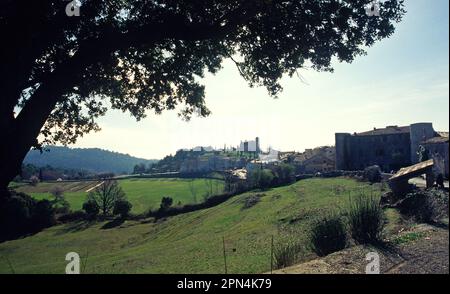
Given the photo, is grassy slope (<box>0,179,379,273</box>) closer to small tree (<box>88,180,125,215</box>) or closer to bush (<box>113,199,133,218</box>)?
bush (<box>113,199,133,218</box>)

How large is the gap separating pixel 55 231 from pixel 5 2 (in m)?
62.5

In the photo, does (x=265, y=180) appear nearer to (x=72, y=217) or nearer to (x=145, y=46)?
(x=72, y=217)

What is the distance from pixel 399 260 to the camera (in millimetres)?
7430

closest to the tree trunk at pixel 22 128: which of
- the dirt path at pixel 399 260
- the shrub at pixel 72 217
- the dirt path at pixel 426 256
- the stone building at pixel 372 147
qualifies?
the dirt path at pixel 399 260

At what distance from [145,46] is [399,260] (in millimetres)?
8837

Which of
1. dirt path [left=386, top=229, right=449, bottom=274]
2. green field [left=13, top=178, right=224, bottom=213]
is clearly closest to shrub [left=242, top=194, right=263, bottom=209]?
green field [left=13, top=178, right=224, bottom=213]

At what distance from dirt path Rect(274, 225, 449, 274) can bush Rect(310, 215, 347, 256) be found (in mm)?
1180

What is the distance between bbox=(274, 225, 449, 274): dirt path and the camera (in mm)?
6711

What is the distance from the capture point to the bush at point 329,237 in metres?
10.1

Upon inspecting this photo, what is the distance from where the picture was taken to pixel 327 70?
11.9m

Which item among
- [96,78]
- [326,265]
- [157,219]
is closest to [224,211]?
[157,219]

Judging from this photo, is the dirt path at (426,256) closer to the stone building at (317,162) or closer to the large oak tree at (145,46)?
the large oak tree at (145,46)

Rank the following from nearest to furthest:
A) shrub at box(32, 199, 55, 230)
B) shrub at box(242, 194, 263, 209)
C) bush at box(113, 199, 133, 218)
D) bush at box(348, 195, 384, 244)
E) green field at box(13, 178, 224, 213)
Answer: bush at box(348, 195, 384, 244) → shrub at box(242, 194, 263, 209) → shrub at box(32, 199, 55, 230) → bush at box(113, 199, 133, 218) → green field at box(13, 178, 224, 213)
